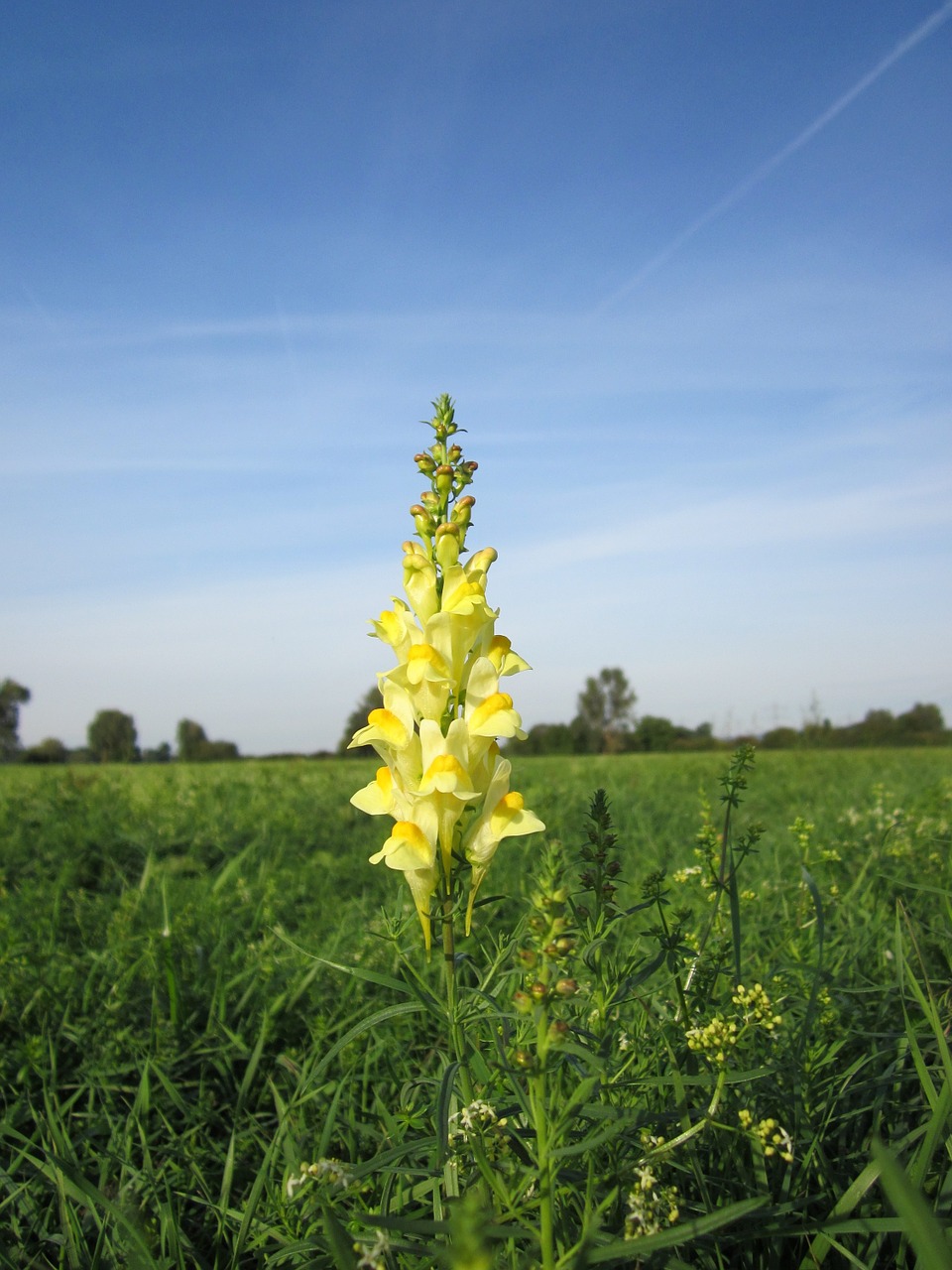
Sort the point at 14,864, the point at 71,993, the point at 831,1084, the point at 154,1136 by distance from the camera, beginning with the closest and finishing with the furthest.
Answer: the point at 831,1084 → the point at 154,1136 → the point at 71,993 → the point at 14,864

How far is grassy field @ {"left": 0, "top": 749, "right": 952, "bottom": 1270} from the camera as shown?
1649 mm

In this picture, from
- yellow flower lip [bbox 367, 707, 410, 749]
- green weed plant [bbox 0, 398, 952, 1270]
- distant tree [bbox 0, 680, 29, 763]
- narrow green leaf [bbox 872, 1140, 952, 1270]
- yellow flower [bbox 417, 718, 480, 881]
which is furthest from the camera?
distant tree [bbox 0, 680, 29, 763]

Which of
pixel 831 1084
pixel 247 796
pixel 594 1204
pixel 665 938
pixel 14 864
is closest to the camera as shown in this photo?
pixel 594 1204

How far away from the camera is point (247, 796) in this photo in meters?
7.46

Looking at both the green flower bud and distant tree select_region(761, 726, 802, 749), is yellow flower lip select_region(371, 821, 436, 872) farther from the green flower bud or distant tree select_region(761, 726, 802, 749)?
distant tree select_region(761, 726, 802, 749)

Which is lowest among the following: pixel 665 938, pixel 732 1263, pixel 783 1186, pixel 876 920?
pixel 732 1263

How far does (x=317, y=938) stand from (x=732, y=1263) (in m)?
2.29

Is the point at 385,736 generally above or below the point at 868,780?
above

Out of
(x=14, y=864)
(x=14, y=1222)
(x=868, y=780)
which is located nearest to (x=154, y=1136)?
(x=14, y=1222)

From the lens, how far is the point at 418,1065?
267 cm

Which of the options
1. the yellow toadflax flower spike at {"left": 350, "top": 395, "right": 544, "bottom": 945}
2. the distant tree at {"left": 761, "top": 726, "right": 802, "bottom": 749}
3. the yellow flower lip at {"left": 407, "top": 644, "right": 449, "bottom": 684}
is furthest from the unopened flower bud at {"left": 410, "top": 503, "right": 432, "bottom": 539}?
the distant tree at {"left": 761, "top": 726, "right": 802, "bottom": 749}

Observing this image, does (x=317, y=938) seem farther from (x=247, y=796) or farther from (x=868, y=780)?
(x=868, y=780)

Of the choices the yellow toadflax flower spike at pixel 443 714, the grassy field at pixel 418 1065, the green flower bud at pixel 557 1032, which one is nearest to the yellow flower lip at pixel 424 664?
the yellow toadflax flower spike at pixel 443 714

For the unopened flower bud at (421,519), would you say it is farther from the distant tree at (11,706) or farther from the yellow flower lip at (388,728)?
the distant tree at (11,706)
